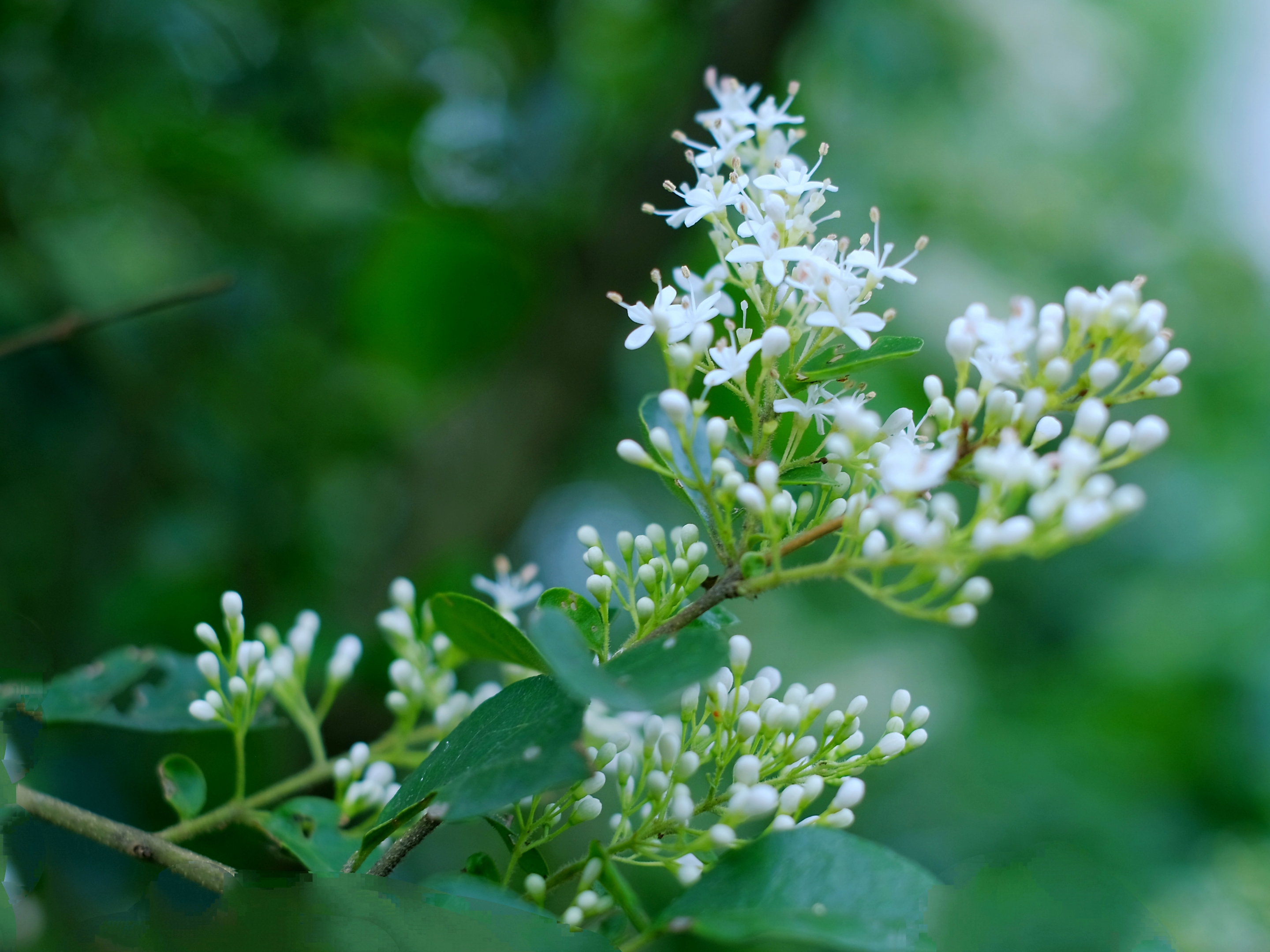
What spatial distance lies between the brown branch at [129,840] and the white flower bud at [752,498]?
0.49 metres

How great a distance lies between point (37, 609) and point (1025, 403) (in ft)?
7.72

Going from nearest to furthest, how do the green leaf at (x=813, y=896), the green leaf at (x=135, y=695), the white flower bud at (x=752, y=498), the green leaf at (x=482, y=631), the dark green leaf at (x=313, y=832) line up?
the green leaf at (x=813, y=896)
the white flower bud at (x=752, y=498)
the green leaf at (x=482, y=631)
the dark green leaf at (x=313, y=832)
the green leaf at (x=135, y=695)

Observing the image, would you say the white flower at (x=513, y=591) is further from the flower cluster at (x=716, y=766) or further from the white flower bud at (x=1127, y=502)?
the white flower bud at (x=1127, y=502)

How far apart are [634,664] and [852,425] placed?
23 cm

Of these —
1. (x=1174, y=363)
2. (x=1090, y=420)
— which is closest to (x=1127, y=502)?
(x=1090, y=420)

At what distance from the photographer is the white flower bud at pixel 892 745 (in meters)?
0.76

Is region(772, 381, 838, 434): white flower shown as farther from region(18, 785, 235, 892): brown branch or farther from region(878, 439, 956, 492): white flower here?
region(18, 785, 235, 892): brown branch

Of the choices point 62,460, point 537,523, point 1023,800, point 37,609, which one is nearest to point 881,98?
point 537,523

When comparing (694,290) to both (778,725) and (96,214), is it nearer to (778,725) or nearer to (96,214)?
(778,725)

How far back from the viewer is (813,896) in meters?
0.57

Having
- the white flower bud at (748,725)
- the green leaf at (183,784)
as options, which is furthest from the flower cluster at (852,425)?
the green leaf at (183,784)

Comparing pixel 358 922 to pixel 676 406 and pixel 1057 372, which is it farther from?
pixel 1057 372

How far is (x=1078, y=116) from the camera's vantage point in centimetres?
467

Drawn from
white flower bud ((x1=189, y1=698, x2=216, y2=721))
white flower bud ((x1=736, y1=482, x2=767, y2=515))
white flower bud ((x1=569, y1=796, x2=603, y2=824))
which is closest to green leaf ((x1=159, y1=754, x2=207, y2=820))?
white flower bud ((x1=189, y1=698, x2=216, y2=721))
